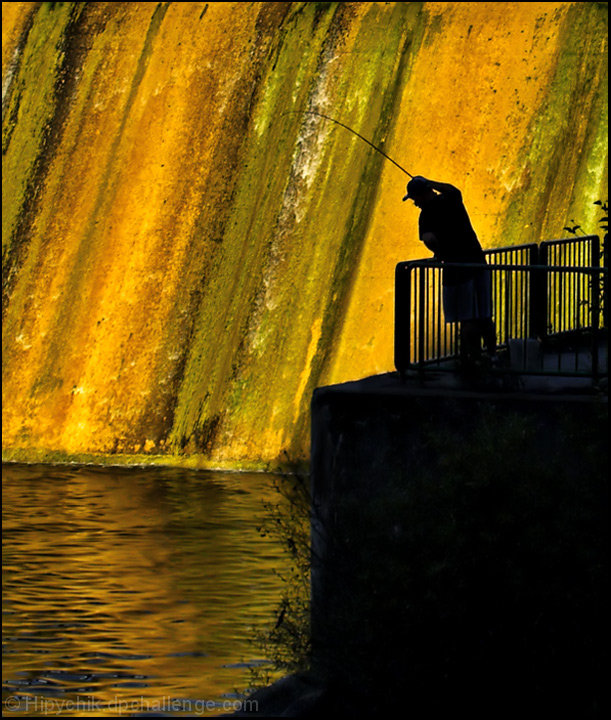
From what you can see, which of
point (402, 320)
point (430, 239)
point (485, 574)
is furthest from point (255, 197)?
point (485, 574)

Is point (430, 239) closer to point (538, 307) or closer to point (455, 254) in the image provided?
point (455, 254)

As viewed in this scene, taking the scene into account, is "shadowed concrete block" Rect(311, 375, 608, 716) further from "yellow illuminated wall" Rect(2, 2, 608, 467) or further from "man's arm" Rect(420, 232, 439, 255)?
"yellow illuminated wall" Rect(2, 2, 608, 467)

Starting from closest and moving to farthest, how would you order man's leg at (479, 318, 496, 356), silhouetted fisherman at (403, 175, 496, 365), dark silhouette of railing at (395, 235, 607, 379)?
dark silhouette of railing at (395, 235, 607, 379) → silhouetted fisherman at (403, 175, 496, 365) → man's leg at (479, 318, 496, 356)

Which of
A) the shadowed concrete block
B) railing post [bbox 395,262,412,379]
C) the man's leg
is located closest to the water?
the shadowed concrete block

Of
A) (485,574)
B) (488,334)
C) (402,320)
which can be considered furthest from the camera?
(488,334)

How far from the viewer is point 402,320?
1398 centimetres

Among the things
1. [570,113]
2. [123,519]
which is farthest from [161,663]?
[570,113]

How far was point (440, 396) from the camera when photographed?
506 inches

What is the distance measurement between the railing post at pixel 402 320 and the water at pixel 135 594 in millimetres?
2732

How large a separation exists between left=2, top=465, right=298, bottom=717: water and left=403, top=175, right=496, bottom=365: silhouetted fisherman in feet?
10.7

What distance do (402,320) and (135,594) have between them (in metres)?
5.09

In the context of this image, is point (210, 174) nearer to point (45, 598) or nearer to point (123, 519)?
point (123, 519)

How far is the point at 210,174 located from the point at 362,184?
3069 millimetres

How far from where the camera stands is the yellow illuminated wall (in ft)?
93.5
